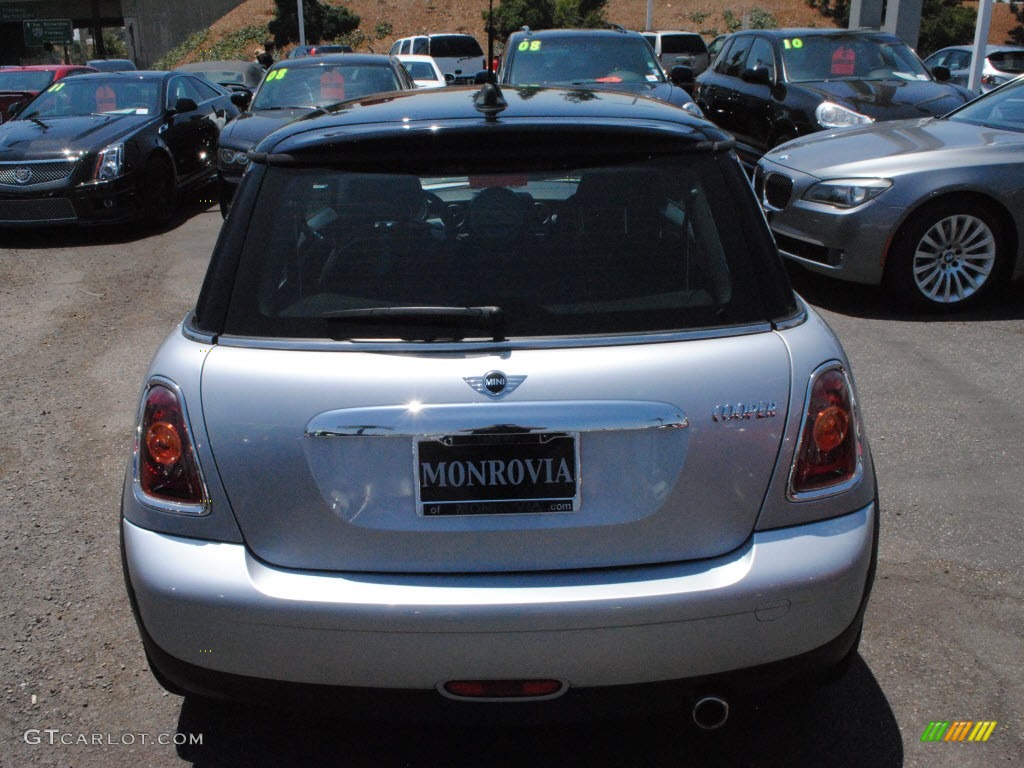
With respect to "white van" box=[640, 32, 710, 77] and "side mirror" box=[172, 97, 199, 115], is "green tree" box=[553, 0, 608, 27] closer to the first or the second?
"white van" box=[640, 32, 710, 77]

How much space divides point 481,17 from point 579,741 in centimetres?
6661

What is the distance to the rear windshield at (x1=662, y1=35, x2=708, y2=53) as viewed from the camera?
3328 cm

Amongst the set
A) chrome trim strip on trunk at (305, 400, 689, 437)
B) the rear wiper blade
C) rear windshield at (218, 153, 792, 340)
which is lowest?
chrome trim strip on trunk at (305, 400, 689, 437)

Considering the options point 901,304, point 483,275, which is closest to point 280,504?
point 483,275

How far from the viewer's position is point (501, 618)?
225cm

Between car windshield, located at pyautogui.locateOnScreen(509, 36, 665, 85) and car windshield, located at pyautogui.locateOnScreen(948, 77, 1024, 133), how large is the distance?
13.5 feet

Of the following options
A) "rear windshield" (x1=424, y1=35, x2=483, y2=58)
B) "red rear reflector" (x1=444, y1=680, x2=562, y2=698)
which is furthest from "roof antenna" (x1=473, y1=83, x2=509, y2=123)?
"rear windshield" (x1=424, y1=35, x2=483, y2=58)

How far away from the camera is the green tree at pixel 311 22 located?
53.3 meters

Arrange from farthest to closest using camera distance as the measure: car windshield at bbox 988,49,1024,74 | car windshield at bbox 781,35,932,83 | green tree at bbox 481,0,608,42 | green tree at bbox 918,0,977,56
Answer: green tree at bbox 481,0,608,42
green tree at bbox 918,0,977,56
car windshield at bbox 988,49,1024,74
car windshield at bbox 781,35,932,83

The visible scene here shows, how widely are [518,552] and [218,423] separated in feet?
2.43

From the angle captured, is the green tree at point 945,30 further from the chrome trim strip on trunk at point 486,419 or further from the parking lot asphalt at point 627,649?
the chrome trim strip on trunk at point 486,419

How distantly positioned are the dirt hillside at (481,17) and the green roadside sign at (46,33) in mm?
9106

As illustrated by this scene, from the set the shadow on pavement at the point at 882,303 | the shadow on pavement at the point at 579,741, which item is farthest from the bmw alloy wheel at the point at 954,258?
the shadow on pavement at the point at 579,741

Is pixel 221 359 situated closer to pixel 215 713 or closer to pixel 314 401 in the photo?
pixel 314 401
